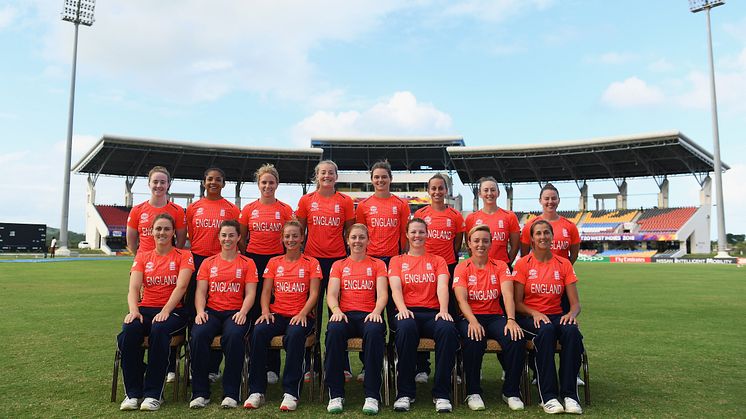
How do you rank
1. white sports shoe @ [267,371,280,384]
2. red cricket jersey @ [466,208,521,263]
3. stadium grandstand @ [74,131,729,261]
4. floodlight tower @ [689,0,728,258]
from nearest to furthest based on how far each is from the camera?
white sports shoe @ [267,371,280,384] → red cricket jersey @ [466,208,521,263] → floodlight tower @ [689,0,728,258] → stadium grandstand @ [74,131,729,261]

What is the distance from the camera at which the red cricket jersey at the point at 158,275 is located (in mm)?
4402

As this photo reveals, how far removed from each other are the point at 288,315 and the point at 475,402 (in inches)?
68.5

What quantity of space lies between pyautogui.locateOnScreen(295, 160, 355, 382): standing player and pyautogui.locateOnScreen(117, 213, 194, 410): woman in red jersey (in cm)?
121

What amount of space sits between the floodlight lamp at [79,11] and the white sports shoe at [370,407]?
130ft

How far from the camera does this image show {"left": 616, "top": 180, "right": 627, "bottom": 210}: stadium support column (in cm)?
4484

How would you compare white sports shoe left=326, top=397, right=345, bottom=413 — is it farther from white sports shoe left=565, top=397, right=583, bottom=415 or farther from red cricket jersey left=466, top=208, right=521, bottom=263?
red cricket jersey left=466, top=208, right=521, bottom=263

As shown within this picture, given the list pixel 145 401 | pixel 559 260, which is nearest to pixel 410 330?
pixel 559 260

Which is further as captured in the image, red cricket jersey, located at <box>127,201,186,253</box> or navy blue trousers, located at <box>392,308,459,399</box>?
red cricket jersey, located at <box>127,201,186,253</box>

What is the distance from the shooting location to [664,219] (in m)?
41.1

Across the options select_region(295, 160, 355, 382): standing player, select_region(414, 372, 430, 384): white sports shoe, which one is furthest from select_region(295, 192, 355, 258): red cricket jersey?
select_region(414, 372, 430, 384): white sports shoe

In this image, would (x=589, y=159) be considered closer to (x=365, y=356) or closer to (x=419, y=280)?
(x=419, y=280)

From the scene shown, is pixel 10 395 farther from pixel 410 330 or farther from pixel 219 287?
pixel 410 330

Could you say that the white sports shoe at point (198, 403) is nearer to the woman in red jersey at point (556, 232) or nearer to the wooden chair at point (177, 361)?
the wooden chair at point (177, 361)

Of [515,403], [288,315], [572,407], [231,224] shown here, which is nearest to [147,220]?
[231,224]
